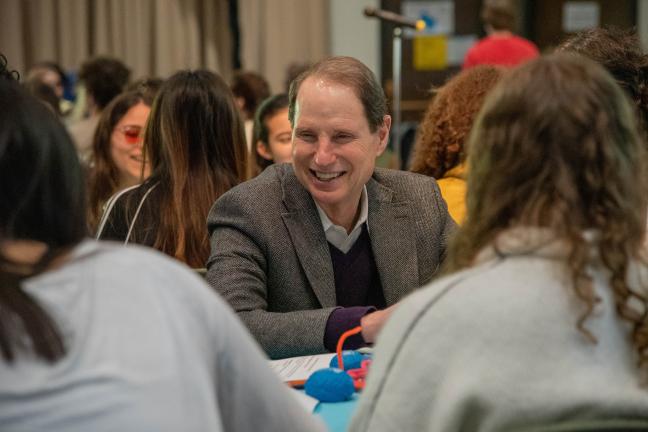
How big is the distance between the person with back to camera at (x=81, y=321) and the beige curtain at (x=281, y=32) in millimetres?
7505

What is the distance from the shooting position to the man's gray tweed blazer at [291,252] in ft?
7.69

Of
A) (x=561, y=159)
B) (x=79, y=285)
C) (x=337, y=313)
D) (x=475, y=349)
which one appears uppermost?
(x=561, y=159)

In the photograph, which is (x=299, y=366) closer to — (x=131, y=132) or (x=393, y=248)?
(x=393, y=248)

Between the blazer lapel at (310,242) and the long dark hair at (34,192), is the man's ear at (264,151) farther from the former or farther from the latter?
the long dark hair at (34,192)

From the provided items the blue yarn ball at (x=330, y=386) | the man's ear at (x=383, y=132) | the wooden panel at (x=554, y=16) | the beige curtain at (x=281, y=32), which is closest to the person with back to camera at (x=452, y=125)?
the man's ear at (x=383, y=132)

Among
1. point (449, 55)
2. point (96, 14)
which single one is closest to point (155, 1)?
point (96, 14)

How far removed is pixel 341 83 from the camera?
2.52m

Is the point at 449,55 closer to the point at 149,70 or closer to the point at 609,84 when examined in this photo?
the point at 149,70

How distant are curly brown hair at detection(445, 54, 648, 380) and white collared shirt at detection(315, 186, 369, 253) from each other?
112cm

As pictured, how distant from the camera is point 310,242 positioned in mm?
2516

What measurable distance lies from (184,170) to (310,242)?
76cm

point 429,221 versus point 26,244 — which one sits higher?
point 26,244

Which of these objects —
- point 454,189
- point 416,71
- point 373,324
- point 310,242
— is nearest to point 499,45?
point 416,71

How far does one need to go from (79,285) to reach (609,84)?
79 cm
